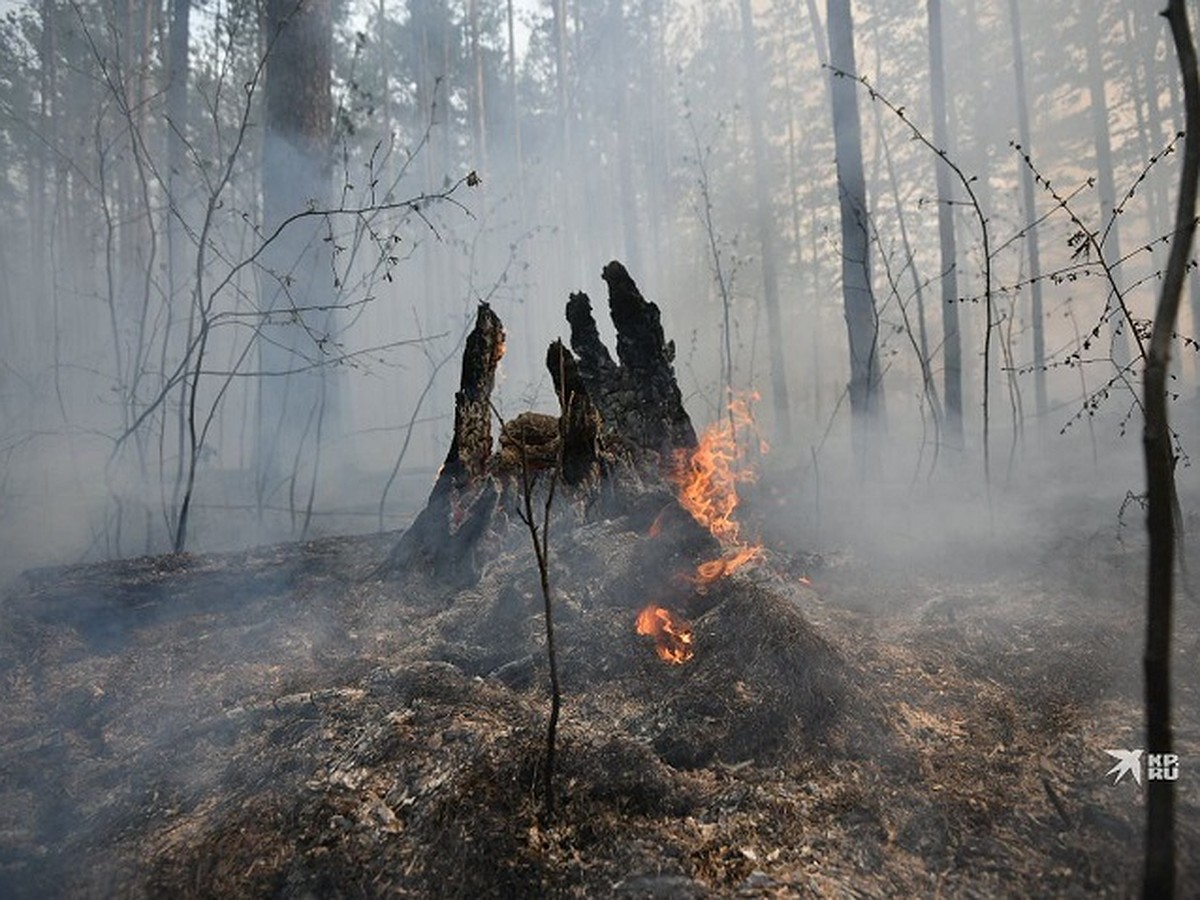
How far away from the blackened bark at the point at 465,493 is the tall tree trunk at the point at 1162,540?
13.3 ft

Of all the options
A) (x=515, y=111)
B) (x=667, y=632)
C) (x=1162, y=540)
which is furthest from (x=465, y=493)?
(x=515, y=111)

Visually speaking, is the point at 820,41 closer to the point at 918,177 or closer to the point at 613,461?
the point at 918,177

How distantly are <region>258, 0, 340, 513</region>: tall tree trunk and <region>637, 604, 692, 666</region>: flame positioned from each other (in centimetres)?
476

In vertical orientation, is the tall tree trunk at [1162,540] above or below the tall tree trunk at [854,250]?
below

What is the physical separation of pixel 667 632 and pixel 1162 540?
279 centimetres

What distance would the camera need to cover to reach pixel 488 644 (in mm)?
4035

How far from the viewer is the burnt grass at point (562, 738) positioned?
90.0 inches

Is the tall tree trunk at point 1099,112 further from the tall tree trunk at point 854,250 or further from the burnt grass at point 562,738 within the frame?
the burnt grass at point 562,738

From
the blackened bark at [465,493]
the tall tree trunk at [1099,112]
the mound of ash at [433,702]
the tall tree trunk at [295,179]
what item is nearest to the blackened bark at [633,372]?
the mound of ash at [433,702]

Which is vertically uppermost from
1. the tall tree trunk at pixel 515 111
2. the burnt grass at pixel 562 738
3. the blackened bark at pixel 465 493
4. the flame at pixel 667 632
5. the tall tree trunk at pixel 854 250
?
the tall tree trunk at pixel 515 111

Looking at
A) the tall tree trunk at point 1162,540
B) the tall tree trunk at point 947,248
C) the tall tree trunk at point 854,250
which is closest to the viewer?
the tall tree trunk at point 1162,540

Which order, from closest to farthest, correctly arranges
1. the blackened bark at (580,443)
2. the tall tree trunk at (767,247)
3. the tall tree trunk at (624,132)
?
the blackened bark at (580,443)
the tall tree trunk at (767,247)
the tall tree trunk at (624,132)

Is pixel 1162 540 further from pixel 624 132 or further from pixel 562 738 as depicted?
pixel 624 132

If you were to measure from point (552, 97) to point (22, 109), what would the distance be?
1790cm
